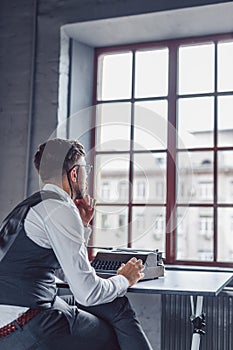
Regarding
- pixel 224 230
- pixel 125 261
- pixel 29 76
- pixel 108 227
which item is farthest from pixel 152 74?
pixel 224 230

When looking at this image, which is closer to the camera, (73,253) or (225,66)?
(73,253)

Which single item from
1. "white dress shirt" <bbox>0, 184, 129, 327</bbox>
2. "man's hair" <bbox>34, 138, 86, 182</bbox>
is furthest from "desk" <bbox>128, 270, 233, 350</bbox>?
"man's hair" <bbox>34, 138, 86, 182</bbox>

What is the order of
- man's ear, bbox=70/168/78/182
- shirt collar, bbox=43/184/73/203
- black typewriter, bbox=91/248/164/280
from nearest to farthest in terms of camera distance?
shirt collar, bbox=43/184/73/203
man's ear, bbox=70/168/78/182
black typewriter, bbox=91/248/164/280

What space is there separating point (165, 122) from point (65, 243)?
70.8 inches

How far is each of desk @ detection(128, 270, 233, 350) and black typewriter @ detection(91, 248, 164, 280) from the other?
4 cm

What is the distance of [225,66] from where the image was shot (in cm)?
355

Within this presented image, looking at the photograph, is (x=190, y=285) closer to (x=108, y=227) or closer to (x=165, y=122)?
(x=108, y=227)

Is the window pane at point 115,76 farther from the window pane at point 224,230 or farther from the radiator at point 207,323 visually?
the radiator at point 207,323

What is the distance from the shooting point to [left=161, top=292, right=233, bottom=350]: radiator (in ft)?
10.2

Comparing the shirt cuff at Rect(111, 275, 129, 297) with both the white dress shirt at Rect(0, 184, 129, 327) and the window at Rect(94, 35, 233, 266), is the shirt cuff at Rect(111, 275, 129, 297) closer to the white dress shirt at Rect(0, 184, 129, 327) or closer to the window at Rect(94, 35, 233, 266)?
the white dress shirt at Rect(0, 184, 129, 327)

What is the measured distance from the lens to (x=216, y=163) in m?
3.46

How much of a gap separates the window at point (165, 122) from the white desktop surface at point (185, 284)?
71 centimetres

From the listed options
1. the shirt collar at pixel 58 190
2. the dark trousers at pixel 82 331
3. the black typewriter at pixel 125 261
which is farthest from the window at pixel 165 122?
the shirt collar at pixel 58 190

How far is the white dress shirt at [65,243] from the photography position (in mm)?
1938
